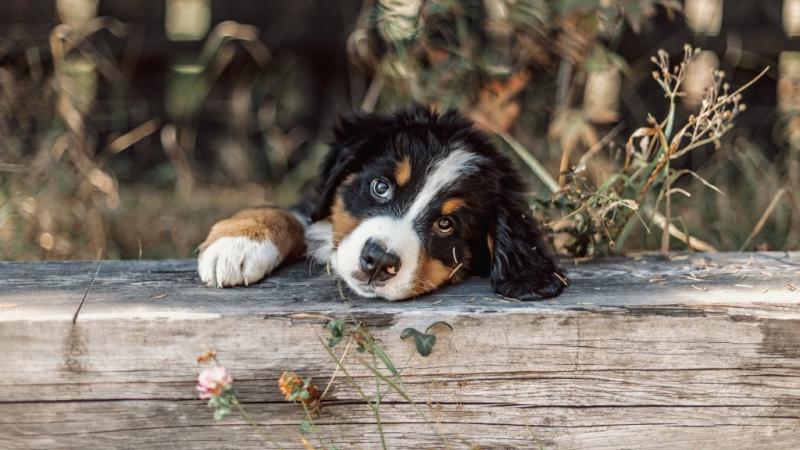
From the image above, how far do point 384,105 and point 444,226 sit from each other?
2.52 meters

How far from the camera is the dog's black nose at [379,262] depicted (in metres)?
2.61

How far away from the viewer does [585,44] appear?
445 centimetres

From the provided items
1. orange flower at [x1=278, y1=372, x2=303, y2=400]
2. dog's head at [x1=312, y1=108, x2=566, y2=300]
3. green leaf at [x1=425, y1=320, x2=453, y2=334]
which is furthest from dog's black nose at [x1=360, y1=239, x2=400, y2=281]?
orange flower at [x1=278, y1=372, x2=303, y2=400]

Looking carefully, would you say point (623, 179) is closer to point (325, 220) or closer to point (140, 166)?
point (325, 220)

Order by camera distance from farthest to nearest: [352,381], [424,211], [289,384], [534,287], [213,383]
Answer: [424,211] → [534,287] → [352,381] → [289,384] → [213,383]

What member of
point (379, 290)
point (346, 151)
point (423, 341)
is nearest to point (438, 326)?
point (423, 341)

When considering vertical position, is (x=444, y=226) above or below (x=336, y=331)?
above

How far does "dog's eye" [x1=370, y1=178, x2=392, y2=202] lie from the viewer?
2967 millimetres

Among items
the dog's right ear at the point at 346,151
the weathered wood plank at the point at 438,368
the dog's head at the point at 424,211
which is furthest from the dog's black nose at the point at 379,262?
the dog's right ear at the point at 346,151

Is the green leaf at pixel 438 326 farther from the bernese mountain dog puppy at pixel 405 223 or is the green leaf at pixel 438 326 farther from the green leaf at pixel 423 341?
the bernese mountain dog puppy at pixel 405 223

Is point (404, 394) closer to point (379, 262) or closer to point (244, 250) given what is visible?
point (379, 262)

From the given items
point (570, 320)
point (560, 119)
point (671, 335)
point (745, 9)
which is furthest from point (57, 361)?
point (745, 9)

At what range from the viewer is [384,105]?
5.30 m

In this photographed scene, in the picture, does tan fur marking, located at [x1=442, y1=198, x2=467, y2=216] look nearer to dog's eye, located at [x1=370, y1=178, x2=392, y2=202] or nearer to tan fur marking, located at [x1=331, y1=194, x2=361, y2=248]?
dog's eye, located at [x1=370, y1=178, x2=392, y2=202]
